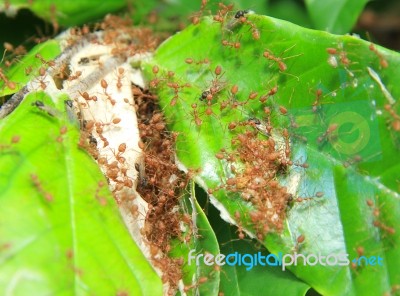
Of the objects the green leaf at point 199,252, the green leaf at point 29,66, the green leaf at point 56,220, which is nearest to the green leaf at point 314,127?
the green leaf at point 199,252

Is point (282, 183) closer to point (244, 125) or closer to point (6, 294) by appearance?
point (244, 125)

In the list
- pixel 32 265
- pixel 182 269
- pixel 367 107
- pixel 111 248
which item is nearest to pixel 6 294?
pixel 32 265
